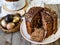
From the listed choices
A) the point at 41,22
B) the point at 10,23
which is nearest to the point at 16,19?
the point at 10,23

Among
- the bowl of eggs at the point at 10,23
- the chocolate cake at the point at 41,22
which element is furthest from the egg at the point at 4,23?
the chocolate cake at the point at 41,22

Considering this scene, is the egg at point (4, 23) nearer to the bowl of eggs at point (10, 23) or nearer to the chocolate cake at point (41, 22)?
the bowl of eggs at point (10, 23)

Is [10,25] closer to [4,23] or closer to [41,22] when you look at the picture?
[4,23]

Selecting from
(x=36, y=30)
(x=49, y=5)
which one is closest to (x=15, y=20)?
(x=36, y=30)

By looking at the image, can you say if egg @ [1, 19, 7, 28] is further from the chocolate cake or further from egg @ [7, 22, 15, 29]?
the chocolate cake

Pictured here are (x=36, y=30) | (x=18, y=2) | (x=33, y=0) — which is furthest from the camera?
(x=33, y=0)

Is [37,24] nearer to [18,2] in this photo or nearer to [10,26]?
[10,26]
